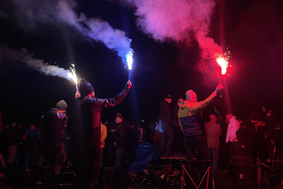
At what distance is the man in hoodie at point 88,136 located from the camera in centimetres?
397

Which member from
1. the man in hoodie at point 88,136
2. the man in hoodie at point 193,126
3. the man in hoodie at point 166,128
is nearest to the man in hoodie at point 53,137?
Result: the man in hoodie at point 88,136

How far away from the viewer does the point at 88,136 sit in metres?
4.06

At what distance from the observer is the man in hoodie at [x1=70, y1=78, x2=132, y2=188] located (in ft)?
13.0

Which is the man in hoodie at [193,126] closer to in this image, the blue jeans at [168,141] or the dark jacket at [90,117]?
the blue jeans at [168,141]

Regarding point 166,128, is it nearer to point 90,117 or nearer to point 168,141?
point 168,141

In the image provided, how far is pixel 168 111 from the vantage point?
7469 mm

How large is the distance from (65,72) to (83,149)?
3920 millimetres

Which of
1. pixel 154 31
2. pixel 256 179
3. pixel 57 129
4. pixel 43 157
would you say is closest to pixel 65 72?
pixel 57 129

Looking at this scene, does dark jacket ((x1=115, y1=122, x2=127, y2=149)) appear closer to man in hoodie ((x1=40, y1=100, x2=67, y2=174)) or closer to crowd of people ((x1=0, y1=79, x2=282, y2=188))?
crowd of people ((x1=0, y1=79, x2=282, y2=188))

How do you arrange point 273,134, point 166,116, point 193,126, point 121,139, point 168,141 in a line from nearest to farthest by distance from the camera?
1. point 193,126
2. point 168,141
3. point 166,116
4. point 273,134
5. point 121,139

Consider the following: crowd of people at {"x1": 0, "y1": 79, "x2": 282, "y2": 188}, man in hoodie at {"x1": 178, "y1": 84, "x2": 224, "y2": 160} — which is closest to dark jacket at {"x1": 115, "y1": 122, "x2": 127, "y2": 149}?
crowd of people at {"x1": 0, "y1": 79, "x2": 282, "y2": 188}

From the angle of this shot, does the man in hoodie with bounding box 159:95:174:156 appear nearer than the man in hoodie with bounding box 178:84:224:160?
No

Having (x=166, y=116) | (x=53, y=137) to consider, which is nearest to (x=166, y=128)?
(x=166, y=116)

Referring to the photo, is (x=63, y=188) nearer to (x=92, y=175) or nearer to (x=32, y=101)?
(x=92, y=175)
